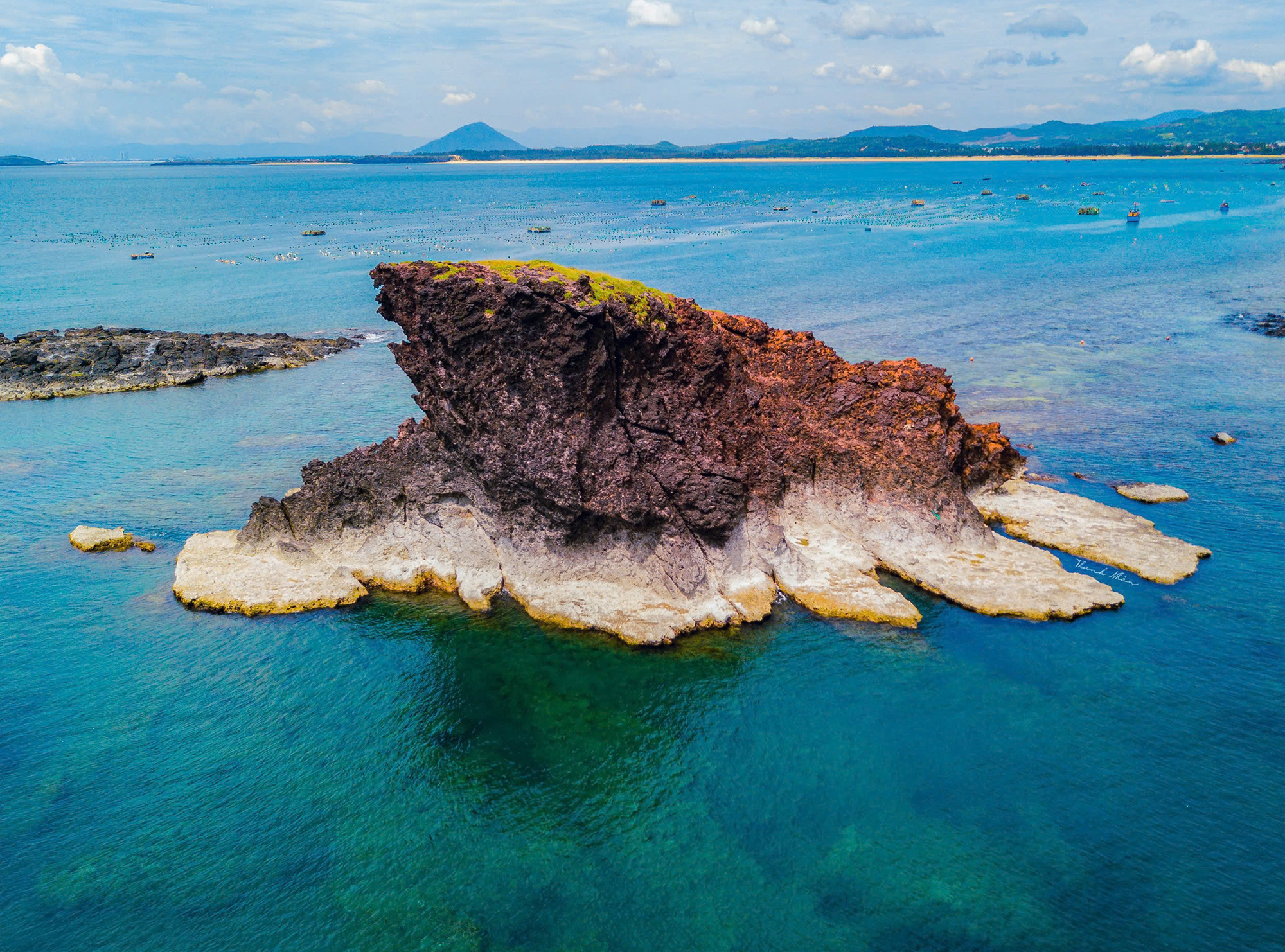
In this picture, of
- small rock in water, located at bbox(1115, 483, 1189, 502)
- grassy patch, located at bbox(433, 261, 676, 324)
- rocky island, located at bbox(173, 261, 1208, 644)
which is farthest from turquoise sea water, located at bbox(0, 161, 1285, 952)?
grassy patch, located at bbox(433, 261, 676, 324)

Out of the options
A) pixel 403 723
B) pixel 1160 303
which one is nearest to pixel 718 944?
pixel 403 723

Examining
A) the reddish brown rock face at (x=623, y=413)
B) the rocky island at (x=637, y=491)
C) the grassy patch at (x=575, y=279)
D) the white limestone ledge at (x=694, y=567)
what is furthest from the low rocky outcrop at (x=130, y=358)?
the grassy patch at (x=575, y=279)

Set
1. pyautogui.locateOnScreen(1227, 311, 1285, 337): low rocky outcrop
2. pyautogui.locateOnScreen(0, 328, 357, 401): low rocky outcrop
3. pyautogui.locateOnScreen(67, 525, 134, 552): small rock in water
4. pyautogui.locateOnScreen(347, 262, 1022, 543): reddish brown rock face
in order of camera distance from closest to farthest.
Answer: pyautogui.locateOnScreen(347, 262, 1022, 543): reddish brown rock face
pyautogui.locateOnScreen(67, 525, 134, 552): small rock in water
pyautogui.locateOnScreen(0, 328, 357, 401): low rocky outcrop
pyautogui.locateOnScreen(1227, 311, 1285, 337): low rocky outcrop

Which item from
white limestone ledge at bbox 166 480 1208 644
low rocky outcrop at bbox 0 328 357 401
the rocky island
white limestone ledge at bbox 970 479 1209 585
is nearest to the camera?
the rocky island

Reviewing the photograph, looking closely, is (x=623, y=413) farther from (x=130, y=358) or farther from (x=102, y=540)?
(x=130, y=358)

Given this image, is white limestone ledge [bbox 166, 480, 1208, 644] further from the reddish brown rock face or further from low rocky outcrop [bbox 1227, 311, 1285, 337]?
low rocky outcrop [bbox 1227, 311, 1285, 337]
